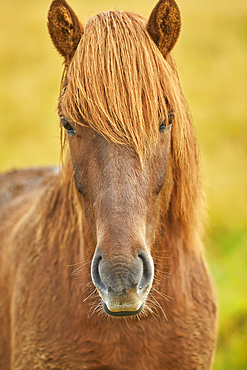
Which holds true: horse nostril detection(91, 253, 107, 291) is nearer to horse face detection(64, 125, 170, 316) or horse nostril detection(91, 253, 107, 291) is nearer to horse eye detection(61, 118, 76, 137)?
horse face detection(64, 125, 170, 316)

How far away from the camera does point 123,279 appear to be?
1.67m

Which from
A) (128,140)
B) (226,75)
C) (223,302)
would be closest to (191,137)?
(128,140)

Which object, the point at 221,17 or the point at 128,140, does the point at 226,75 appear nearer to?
the point at 221,17

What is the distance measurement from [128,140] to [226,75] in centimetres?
1332

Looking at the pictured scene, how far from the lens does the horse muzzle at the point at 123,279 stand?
1.68m

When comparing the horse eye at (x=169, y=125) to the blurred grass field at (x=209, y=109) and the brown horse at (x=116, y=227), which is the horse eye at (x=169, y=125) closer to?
the brown horse at (x=116, y=227)

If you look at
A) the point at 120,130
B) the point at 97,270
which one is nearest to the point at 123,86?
the point at 120,130

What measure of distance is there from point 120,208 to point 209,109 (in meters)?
11.2

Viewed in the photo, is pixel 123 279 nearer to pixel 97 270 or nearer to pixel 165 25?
pixel 97 270

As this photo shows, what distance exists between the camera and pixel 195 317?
256 centimetres

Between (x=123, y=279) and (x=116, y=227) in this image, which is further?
(x=116, y=227)

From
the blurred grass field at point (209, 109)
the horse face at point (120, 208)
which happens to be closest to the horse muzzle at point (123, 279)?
the horse face at point (120, 208)

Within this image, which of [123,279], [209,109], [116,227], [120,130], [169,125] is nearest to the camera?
[123,279]

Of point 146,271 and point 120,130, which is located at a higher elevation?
point 120,130
